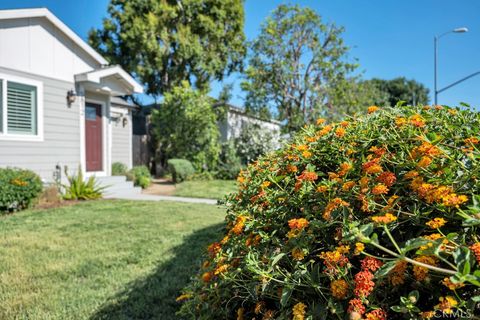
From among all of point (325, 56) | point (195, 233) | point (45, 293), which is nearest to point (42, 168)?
point (195, 233)

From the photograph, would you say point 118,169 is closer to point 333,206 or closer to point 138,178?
point 138,178

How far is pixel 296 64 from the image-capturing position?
14.5 meters

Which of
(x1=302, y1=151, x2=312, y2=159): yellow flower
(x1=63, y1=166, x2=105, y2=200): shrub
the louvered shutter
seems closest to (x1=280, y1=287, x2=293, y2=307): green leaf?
(x1=302, y1=151, x2=312, y2=159): yellow flower

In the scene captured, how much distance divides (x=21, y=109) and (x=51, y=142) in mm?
1077

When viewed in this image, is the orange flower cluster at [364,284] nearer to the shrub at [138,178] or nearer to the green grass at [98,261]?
the green grass at [98,261]

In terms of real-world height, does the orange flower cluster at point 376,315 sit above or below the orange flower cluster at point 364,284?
below

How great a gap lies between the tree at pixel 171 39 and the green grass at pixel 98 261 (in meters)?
13.4

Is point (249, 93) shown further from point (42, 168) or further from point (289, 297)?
point (289, 297)

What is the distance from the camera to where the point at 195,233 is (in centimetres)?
527

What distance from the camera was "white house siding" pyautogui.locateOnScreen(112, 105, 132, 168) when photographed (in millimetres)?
11859

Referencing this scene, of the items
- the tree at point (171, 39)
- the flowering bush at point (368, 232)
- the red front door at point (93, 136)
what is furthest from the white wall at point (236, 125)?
the flowering bush at point (368, 232)

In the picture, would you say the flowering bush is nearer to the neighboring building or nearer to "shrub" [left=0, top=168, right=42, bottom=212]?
"shrub" [left=0, top=168, right=42, bottom=212]

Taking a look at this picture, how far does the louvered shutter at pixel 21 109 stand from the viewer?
7.94 metres

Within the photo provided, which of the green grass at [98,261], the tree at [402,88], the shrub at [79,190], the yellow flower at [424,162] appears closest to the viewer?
the yellow flower at [424,162]
